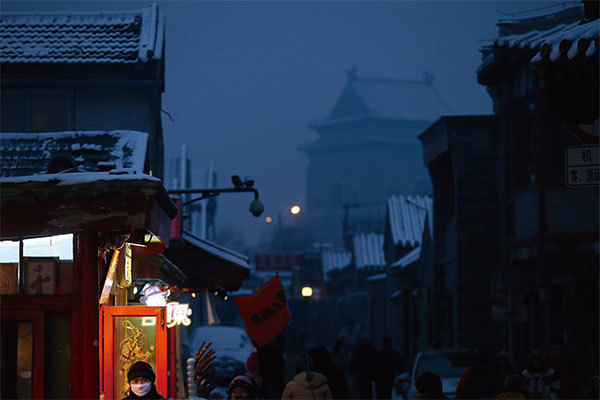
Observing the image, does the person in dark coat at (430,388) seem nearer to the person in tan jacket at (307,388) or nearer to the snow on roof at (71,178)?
the person in tan jacket at (307,388)

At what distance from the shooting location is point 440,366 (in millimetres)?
19031

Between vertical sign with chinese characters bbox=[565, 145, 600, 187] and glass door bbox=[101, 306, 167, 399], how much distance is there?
5.80 metres

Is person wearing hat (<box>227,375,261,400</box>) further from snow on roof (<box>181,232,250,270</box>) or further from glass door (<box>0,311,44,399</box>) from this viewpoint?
snow on roof (<box>181,232,250,270</box>)

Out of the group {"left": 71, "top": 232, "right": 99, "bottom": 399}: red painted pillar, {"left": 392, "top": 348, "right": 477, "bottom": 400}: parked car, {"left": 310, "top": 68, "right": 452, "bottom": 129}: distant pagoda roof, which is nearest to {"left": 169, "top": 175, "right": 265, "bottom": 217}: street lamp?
{"left": 392, "top": 348, "right": 477, "bottom": 400}: parked car

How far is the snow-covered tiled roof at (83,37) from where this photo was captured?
22797 mm

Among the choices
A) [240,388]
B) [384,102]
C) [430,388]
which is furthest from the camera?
[384,102]

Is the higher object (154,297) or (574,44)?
(574,44)

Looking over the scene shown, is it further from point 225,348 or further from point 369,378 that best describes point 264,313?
point 225,348

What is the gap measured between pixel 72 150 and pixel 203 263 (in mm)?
4128

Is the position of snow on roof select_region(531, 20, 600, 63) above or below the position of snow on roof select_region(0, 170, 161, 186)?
above

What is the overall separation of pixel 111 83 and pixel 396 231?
30.1 metres

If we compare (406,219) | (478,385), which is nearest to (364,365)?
(478,385)

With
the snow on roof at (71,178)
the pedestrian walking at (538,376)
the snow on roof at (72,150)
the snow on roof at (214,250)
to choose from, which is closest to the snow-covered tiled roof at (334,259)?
the snow on roof at (214,250)

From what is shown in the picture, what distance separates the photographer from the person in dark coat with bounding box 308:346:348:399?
13719 millimetres
